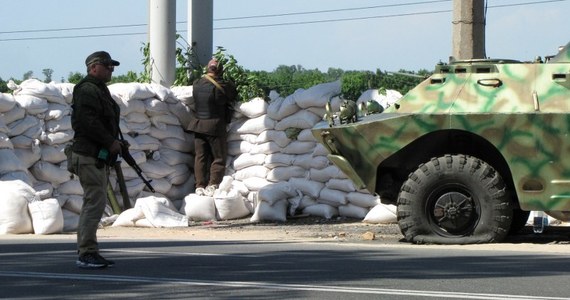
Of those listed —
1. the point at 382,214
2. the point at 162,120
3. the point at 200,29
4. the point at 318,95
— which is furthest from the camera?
the point at 200,29

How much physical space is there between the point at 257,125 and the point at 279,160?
2.12 feet

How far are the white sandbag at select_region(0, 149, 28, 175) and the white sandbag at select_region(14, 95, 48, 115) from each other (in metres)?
0.80

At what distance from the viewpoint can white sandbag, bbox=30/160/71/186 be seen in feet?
56.6

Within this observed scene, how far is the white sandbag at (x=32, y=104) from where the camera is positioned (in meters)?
17.3

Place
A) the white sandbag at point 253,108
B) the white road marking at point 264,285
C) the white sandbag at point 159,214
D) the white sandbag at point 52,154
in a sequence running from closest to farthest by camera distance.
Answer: the white road marking at point 264,285, the white sandbag at point 159,214, the white sandbag at point 52,154, the white sandbag at point 253,108

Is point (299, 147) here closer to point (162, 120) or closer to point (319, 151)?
point (319, 151)

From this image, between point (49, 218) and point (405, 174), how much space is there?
4.18m

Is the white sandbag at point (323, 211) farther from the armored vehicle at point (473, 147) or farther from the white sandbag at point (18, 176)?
the armored vehicle at point (473, 147)

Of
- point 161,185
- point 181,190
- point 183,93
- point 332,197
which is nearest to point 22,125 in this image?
point 161,185

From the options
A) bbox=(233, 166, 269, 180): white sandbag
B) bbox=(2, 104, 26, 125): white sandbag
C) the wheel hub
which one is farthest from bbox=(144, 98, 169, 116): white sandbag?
the wheel hub

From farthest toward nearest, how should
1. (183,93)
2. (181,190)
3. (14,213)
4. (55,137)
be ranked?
(183,93) < (181,190) < (55,137) < (14,213)

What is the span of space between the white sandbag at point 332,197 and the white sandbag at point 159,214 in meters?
1.95

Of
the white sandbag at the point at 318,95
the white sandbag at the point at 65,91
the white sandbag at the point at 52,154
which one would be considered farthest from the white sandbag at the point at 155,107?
the white sandbag at the point at 318,95

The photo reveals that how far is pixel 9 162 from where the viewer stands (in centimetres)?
1652
